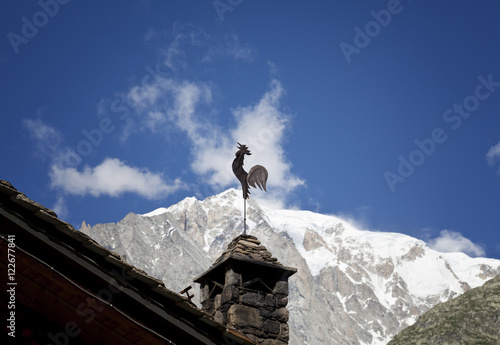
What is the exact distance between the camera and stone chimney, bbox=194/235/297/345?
9883 millimetres

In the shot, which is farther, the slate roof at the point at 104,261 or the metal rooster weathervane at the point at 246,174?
the metal rooster weathervane at the point at 246,174

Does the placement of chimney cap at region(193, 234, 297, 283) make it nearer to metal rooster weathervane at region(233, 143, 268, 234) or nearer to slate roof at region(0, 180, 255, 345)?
metal rooster weathervane at region(233, 143, 268, 234)

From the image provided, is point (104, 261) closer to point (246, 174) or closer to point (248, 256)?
point (248, 256)

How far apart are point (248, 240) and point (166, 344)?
4.94m

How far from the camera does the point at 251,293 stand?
1019 centimetres

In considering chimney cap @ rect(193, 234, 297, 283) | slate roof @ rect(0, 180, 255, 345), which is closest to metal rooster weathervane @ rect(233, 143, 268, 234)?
chimney cap @ rect(193, 234, 297, 283)

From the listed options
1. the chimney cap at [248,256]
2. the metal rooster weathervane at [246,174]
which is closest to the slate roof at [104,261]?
the chimney cap at [248,256]

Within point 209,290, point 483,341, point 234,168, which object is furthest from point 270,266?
point 483,341

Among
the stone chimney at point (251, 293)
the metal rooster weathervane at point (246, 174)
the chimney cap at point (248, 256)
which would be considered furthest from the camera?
the metal rooster weathervane at point (246, 174)

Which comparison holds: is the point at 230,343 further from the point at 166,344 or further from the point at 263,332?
the point at 263,332

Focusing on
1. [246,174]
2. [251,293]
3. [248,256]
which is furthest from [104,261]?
[246,174]

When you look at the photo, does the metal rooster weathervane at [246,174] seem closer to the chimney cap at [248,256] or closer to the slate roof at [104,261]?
the chimney cap at [248,256]

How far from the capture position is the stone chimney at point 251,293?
9883 millimetres

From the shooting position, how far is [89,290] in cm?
587
